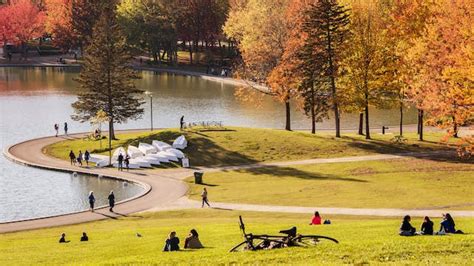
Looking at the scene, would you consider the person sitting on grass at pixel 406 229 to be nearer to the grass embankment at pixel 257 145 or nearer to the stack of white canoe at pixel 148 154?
the grass embankment at pixel 257 145

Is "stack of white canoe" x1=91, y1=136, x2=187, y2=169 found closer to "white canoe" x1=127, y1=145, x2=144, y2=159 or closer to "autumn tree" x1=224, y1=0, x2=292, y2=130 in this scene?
"white canoe" x1=127, y1=145, x2=144, y2=159

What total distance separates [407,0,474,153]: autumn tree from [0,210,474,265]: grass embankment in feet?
43.4

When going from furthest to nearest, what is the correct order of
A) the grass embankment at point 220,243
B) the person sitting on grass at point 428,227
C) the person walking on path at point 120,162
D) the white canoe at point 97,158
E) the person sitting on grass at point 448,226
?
1. the white canoe at point 97,158
2. the person walking on path at point 120,162
3. the person sitting on grass at point 448,226
4. the person sitting on grass at point 428,227
5. the grass embankment at point 220,243

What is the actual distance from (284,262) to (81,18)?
422ft

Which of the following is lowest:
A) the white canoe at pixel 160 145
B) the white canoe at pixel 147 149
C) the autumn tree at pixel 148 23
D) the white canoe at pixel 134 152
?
the white canoe at pixel 134 152

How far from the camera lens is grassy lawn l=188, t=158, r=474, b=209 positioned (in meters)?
43.6

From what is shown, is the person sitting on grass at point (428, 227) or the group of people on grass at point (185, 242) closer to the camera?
the group of people on grass at point (185, 242)

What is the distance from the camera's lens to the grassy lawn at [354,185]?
43.6m

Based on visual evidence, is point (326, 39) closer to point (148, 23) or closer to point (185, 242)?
point (185, 242)

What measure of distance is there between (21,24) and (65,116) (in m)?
72.0

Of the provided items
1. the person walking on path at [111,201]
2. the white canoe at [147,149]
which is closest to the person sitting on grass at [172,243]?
the person walking on path at [111,201]

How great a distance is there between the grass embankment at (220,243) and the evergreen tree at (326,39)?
2708cm

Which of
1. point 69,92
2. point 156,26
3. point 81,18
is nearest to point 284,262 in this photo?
point 69,92

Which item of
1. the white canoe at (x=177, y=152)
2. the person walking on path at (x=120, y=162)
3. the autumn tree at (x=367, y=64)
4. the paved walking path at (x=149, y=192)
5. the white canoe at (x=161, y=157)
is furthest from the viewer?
the autumn tree at (x=367, y=64)
